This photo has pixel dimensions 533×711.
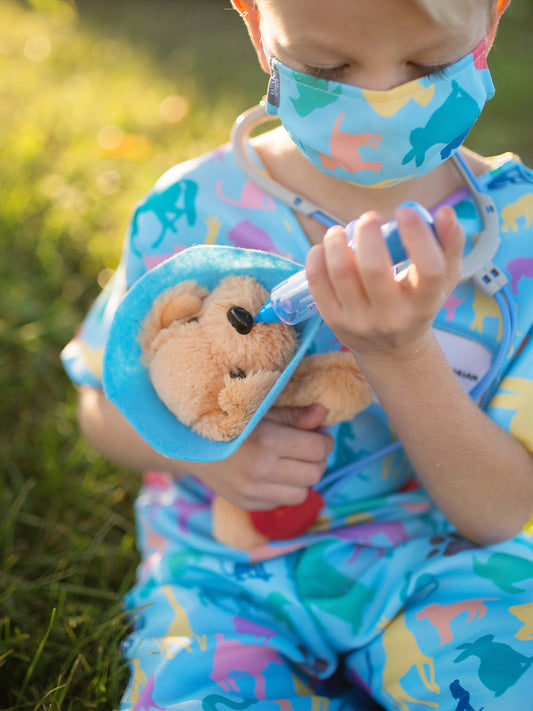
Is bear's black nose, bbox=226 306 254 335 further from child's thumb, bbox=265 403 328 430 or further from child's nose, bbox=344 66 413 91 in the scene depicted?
child's nose, bbox=344 66 413 91

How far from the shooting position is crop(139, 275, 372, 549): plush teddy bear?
89cm

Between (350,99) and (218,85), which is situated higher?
(350,99)

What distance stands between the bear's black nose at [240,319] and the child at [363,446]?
13 centimetres

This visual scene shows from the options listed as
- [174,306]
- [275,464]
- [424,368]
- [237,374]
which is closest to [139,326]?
[174,306]

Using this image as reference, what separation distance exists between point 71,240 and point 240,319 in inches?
55.2

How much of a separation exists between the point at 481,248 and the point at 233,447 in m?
0.47

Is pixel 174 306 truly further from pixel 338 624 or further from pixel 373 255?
pixel 338 624

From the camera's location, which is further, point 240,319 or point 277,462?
point 277,462

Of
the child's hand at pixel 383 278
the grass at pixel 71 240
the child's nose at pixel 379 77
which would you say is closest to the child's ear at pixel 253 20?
the child's nose at pixel 379 77

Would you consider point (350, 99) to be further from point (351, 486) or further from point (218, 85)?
point (218, 85)

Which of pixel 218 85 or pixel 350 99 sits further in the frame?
pixel 218 85

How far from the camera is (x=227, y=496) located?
1.11m

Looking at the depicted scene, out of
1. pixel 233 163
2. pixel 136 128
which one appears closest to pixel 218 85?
pixel 136 128

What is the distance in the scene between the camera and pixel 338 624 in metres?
1.11
